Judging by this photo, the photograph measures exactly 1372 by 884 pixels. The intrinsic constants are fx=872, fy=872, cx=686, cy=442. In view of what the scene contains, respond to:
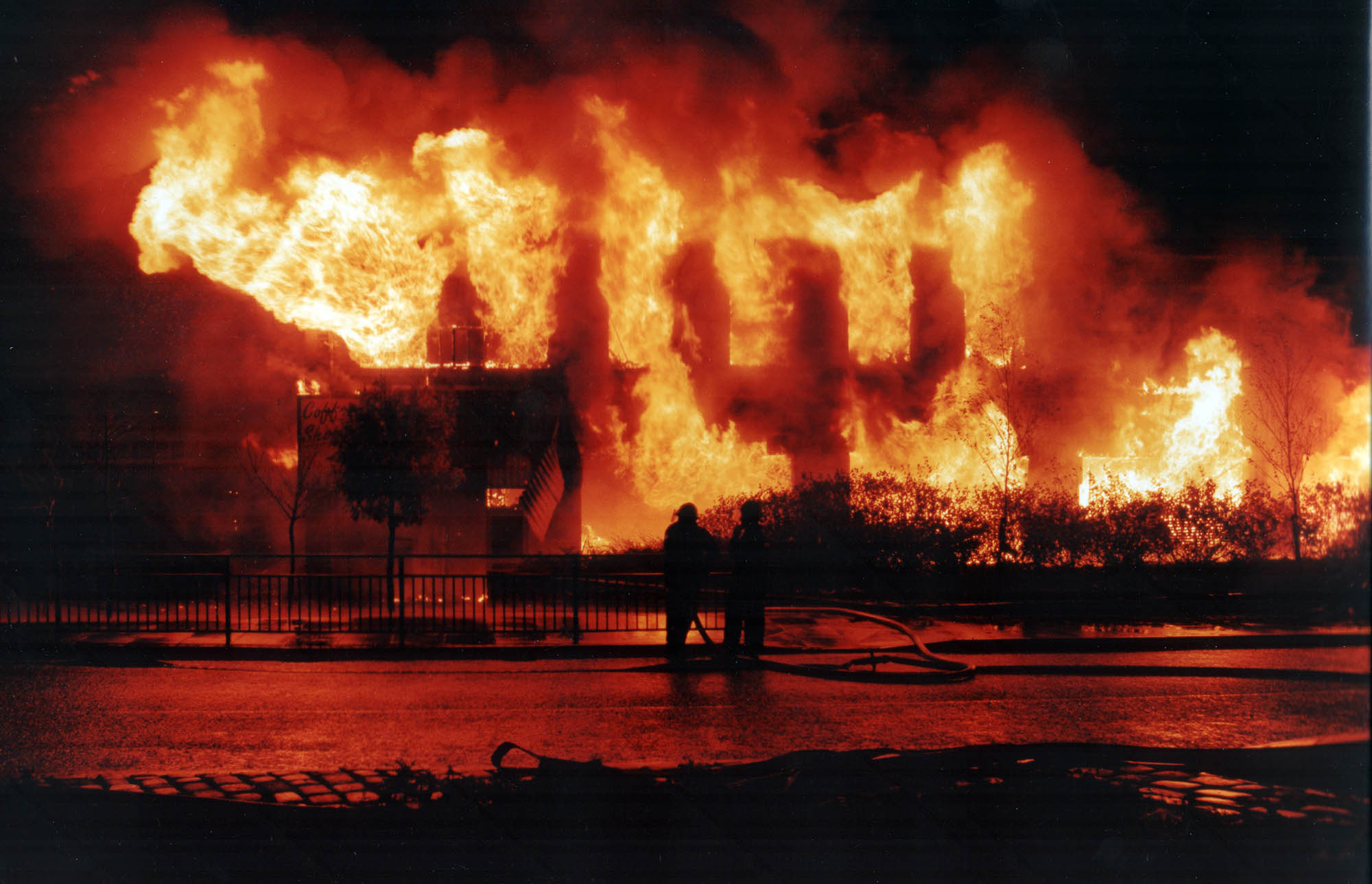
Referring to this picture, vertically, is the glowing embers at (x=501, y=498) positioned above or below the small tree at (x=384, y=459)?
below

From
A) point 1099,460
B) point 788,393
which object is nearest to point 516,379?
point 788,393

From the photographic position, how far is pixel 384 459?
14.7 metres

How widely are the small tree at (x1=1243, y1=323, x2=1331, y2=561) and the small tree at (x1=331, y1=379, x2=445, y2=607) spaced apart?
14.2 m

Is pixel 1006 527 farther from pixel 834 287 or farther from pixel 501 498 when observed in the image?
pixel 501 498

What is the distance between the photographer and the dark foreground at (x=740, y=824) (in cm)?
320

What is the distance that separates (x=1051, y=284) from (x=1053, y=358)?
182 cm

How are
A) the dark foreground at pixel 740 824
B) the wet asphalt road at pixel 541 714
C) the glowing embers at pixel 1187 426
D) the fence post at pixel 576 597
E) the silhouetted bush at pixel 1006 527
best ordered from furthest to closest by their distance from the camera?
1. the glowing embers at pixel 1187 426
2. the silhouetted bush at pixel 1006 527
3. the fence post at pixel 576 597
4. the wet asphalt road at pixel 541 714
5. the dark foreground at pixel 740 824

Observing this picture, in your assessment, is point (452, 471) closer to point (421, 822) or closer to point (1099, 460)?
point (421, 822)

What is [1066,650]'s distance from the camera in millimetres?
10133

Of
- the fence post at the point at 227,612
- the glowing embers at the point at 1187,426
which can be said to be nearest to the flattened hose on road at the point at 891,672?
the fence post at the point at 227,612

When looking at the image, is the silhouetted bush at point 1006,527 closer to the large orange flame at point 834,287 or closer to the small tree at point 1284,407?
the small tree at point 1284,407

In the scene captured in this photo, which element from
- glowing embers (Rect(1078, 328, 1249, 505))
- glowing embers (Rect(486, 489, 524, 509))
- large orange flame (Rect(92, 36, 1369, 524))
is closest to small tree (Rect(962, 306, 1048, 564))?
large orange flame (Rect(92, 36, 1369, 524))

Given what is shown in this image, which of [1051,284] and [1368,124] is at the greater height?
[1051,284]

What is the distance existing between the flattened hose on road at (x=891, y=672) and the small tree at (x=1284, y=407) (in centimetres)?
854
